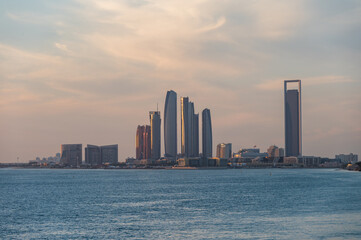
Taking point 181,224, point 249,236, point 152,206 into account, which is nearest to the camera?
point 249,236

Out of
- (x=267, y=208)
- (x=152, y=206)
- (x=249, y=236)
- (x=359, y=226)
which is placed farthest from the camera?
(x=152, y=206)

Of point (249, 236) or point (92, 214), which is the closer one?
point (249, 236)

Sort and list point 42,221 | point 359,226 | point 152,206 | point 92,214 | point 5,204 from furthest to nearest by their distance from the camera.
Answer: point 5,204, point 152,206, point 92,214, point 42,221, point 359,226

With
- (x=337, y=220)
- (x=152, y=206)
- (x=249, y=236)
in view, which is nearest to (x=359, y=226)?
(x=337, y=220)

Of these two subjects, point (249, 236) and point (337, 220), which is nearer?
point (249, 236)

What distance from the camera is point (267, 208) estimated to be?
275ft

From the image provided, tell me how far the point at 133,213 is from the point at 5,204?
35.4 m

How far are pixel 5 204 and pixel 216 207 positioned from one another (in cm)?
4466

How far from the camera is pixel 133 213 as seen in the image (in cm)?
7825

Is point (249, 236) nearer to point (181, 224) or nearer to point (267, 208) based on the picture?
point (181, 224)

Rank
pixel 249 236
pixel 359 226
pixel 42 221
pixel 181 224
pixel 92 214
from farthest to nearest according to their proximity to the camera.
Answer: pixel 92 214 → pixel 42 221 → pixel 181 224 → pixel 359 226 → pixel 249 236

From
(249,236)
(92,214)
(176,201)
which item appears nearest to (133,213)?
(92,214)

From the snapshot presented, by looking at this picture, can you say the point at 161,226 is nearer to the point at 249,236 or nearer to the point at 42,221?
the point at 249,236

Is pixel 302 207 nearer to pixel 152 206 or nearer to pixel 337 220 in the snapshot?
pixel 337 220
